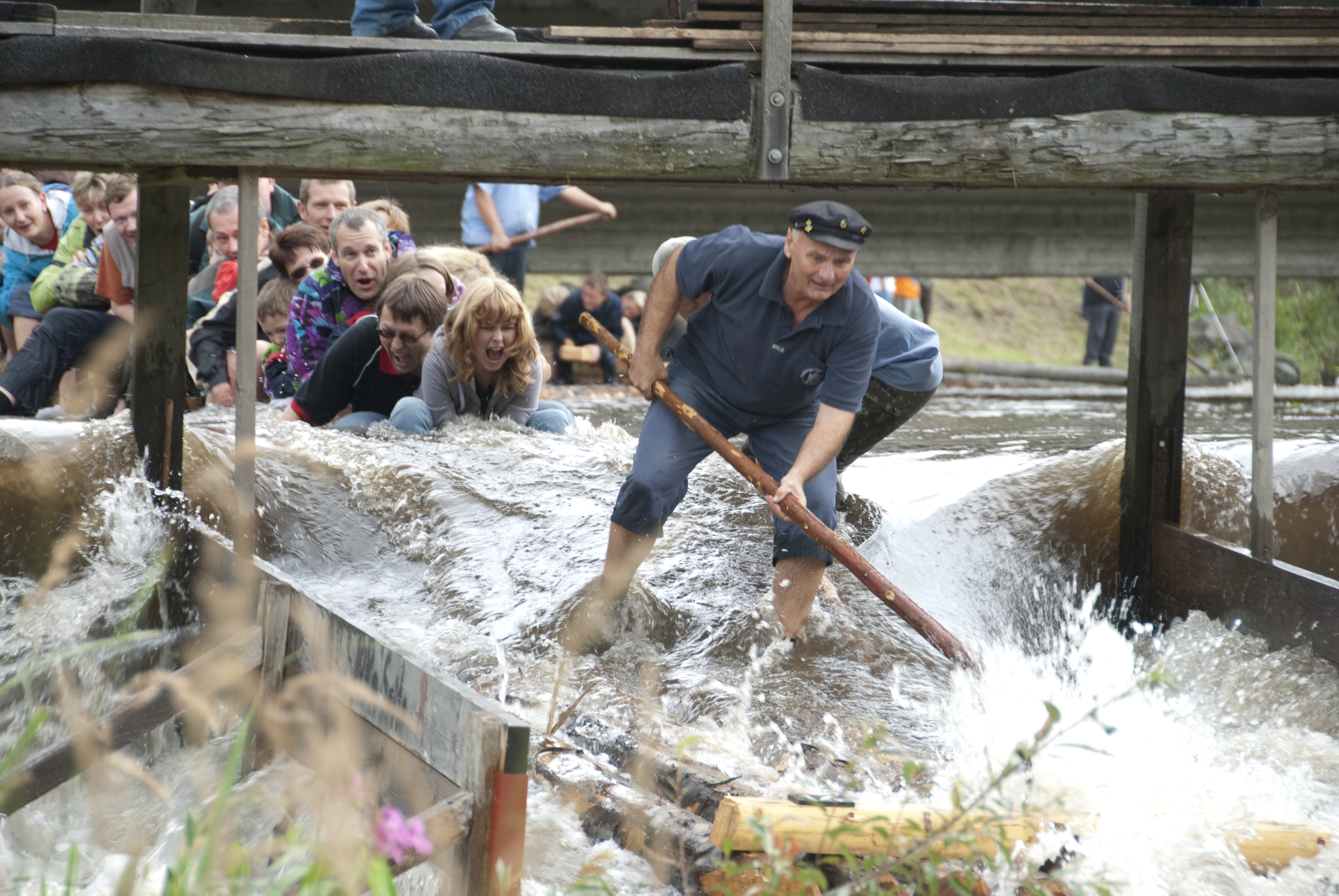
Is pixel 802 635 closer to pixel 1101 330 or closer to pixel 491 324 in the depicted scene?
pixel 491 324

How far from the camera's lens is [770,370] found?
3.95m

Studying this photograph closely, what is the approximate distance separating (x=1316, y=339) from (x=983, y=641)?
1183cm

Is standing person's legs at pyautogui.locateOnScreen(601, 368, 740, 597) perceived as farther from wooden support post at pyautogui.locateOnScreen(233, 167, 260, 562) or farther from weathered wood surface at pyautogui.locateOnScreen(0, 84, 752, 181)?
wooden support post at pyautogui.locateOnScreen(233, 167, 260, 562)

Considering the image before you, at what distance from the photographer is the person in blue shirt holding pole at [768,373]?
3.80 m

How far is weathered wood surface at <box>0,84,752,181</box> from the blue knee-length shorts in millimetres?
782

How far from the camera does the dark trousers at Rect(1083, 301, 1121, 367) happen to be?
15.5 metres

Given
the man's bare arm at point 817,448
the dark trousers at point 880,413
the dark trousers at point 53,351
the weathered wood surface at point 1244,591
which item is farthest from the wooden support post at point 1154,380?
the dark trousers at point 53,351

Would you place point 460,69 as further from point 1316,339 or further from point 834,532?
point 1316,339

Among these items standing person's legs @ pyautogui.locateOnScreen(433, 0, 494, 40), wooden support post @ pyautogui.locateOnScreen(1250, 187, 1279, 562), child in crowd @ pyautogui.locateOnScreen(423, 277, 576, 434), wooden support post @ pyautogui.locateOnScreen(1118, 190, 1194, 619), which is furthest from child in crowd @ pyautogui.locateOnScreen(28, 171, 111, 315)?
wooden support post @ pyautogui.locateOnScreen(1250, 187, 1279, 562)

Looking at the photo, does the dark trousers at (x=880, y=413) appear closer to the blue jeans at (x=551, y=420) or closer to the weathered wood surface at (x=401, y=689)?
the blue jeans at (x=551, y=420)

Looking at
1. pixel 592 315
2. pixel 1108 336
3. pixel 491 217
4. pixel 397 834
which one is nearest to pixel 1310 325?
pixel 1108 336

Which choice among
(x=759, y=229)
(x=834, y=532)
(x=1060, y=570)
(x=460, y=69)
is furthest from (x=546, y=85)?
(x=759, y=229)

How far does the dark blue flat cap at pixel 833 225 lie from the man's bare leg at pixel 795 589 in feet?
3.51

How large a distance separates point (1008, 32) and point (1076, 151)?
419 mm
